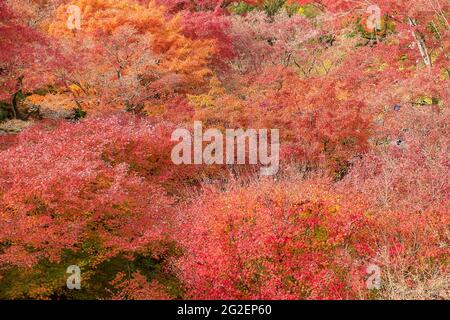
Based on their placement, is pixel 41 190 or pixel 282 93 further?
pixel 282 93

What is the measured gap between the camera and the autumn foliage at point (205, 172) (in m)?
8.35

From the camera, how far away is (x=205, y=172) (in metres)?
13.8

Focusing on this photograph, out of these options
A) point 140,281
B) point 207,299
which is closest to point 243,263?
point 207,299

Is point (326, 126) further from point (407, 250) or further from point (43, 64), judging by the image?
point (43, 64)

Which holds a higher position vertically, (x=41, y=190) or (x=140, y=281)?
(x=41, y=190)

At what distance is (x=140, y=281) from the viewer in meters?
9.55

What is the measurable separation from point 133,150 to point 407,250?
663 cm

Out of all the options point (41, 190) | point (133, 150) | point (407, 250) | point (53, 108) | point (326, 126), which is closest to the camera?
point (41, 190)

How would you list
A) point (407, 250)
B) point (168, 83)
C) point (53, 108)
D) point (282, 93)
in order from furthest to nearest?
point (53, 108)
point (168, 83)
point (282, 93)
point (407, 250)

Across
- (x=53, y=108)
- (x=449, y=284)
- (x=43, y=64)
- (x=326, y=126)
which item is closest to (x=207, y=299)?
(x=449, y=284)

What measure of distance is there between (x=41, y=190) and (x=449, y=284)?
22.5 ft

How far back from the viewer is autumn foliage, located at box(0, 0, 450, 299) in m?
8.35

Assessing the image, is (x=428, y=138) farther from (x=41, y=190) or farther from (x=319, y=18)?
(x=319, y=18)

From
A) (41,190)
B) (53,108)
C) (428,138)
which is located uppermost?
(41,190)
